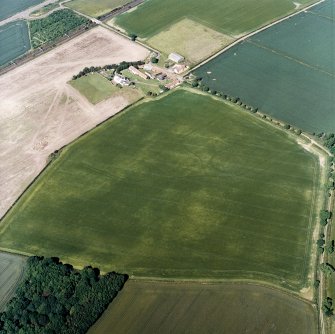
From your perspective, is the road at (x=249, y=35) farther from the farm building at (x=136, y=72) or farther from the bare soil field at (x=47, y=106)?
the bare soil field at (x=47, y=106)


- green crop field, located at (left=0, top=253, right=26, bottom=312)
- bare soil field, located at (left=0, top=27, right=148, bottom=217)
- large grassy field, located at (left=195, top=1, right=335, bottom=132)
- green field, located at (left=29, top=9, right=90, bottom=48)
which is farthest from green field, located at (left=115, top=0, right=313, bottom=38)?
green crop field, located at (left=0, top=253, right=26, bottom=312)

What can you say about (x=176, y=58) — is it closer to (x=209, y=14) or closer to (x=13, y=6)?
(x=209, y=14)

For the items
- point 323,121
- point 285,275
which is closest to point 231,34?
point 323,121

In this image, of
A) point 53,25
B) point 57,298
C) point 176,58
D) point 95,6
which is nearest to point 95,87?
point 176,58

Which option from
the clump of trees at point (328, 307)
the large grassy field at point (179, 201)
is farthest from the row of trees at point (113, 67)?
the clump of trees at point (328, 307)

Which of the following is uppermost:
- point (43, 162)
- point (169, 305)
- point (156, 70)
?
point (156, 70)

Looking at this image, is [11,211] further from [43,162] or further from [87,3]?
[87,3]
